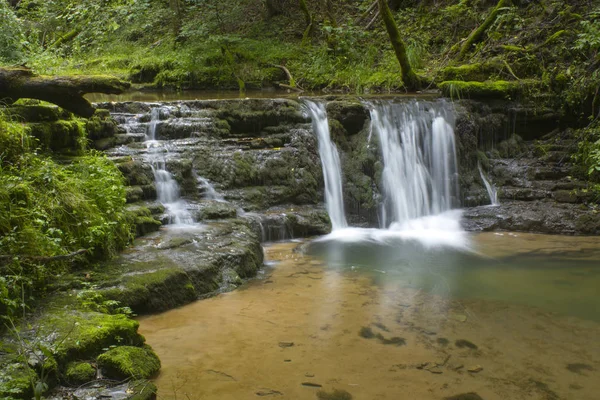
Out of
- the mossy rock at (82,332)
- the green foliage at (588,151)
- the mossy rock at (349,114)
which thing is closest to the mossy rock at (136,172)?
the mossy rock at (82,332)

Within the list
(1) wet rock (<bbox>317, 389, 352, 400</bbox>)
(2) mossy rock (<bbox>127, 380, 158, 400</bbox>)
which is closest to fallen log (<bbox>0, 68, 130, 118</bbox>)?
(2) mossy rock (<bbox>127, 380, 158, 400</bbox>)

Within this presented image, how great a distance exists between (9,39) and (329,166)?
20.9 feet

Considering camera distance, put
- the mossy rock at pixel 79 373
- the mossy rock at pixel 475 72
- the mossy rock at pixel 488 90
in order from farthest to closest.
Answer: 1. the mossy rock at pixel 475 72
2. the mossy rock at pixel 488 90
3. the mossy rock at pixel 79 373

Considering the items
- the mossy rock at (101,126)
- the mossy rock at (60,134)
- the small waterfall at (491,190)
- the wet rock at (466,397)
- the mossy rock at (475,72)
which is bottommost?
the wet rock at (466,397)

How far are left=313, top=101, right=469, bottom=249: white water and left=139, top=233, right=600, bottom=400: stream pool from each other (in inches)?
94.9

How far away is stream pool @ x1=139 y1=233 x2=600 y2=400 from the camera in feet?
13.7

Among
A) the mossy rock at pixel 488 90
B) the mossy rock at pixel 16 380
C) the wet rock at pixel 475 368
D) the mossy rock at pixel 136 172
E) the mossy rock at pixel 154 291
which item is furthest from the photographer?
the mossy rock at pixel 488 90

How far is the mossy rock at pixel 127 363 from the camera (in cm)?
390

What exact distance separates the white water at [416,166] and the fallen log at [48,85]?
4.97 metres

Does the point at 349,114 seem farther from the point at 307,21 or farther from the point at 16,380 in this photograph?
the point at 307,21

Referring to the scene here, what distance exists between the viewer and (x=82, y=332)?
13.6ft

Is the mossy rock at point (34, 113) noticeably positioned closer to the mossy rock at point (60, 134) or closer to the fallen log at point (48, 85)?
the mossy rock at point (60, 134)

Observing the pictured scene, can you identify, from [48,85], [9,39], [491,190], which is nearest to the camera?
[48,85]

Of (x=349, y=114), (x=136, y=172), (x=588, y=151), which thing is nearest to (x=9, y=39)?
(x=136, y=172)
